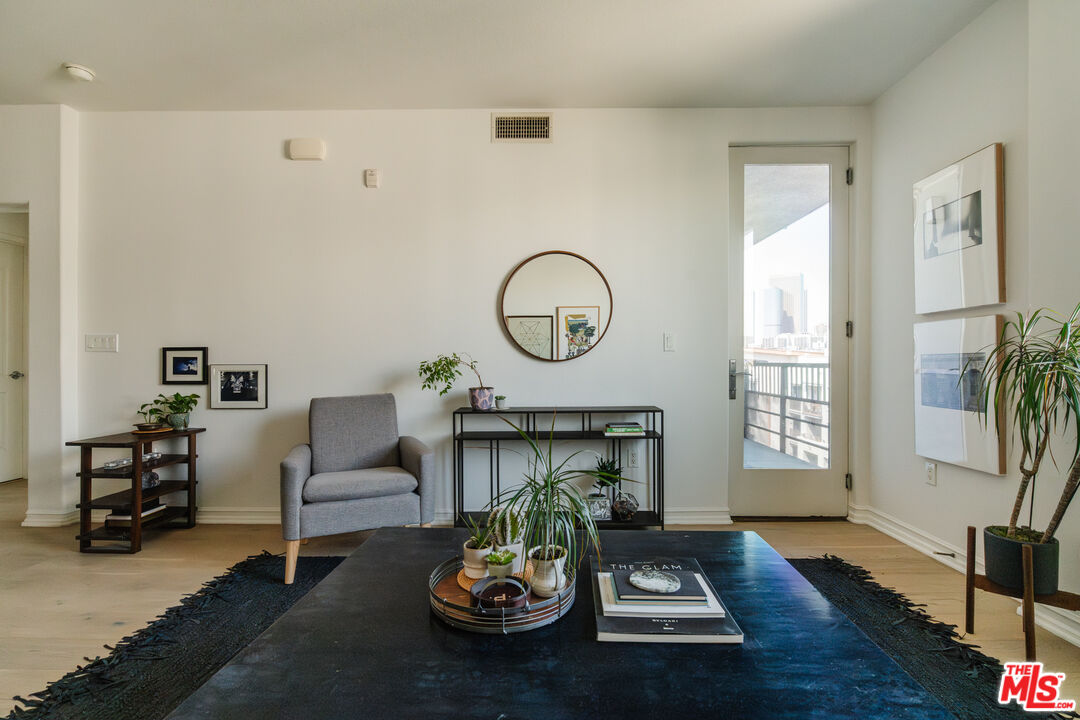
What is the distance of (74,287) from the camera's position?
3244 millimetres

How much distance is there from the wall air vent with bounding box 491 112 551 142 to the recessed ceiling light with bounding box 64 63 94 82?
2.25 m

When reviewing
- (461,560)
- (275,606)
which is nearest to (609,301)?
(461,560)

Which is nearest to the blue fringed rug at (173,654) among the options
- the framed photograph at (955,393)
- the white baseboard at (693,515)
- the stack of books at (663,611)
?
the stack of books at (663,611)

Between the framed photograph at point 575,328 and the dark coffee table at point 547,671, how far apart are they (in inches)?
82.7

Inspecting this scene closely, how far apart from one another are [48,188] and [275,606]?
3.11 m

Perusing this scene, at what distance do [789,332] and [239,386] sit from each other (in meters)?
3.64

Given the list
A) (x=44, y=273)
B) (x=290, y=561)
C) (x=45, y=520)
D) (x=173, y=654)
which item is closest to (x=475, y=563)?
(x=173, y=654)

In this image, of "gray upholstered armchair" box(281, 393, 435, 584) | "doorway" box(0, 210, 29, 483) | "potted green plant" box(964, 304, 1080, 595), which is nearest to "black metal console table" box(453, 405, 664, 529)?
"gray upholstered armchair" box(281, 393, 435, 584)

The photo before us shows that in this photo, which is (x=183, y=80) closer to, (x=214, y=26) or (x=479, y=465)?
(x=214, y=26)

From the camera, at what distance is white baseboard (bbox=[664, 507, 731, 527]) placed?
3.21m

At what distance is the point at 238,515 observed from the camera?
3229mm

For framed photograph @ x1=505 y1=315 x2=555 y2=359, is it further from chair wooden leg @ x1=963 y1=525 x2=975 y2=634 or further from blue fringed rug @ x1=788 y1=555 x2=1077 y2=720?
chair wooden leg @ x1=963 y1=525 x2=975 y2=634

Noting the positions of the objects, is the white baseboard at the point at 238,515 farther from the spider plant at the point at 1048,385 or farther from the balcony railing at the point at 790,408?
the spider plant at the point at 1048,385

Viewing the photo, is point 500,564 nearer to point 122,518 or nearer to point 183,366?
point 122,518
